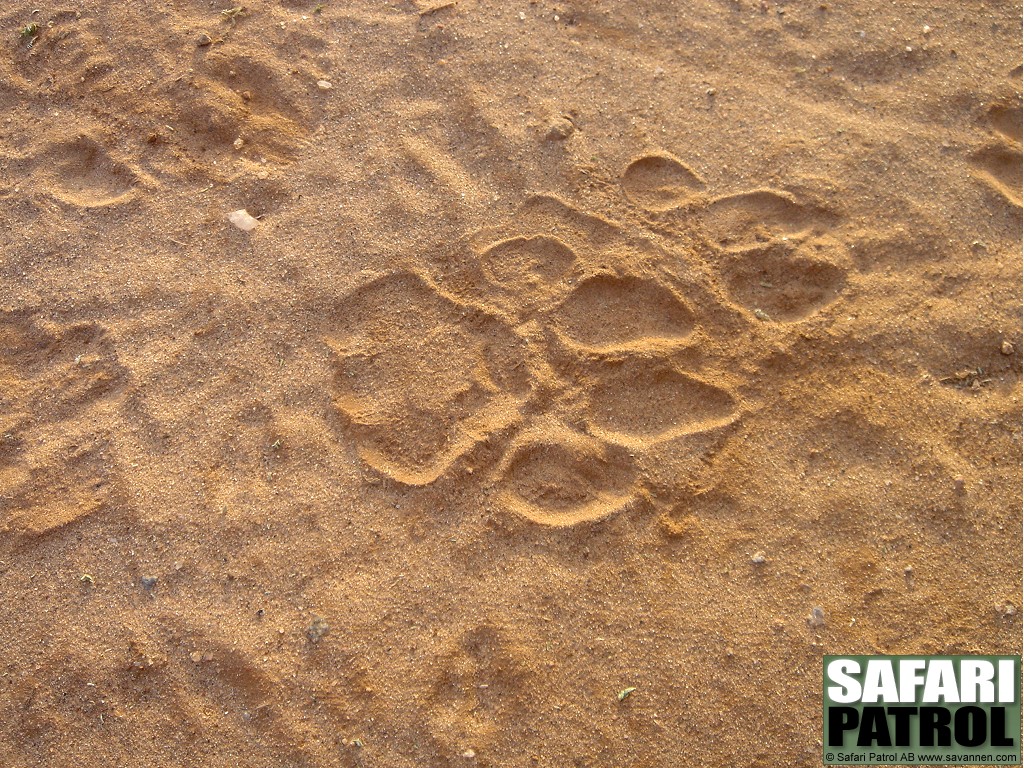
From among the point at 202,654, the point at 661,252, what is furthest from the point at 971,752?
the point at 202,654

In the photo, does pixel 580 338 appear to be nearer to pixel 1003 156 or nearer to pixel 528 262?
pixel 528 262

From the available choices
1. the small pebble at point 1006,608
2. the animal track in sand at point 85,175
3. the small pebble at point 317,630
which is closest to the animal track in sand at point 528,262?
the small pebble at point 317,630

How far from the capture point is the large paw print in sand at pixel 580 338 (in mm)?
2012

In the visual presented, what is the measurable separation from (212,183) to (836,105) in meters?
1.89

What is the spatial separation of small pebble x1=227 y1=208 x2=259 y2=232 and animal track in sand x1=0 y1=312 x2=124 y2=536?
48 centimetres

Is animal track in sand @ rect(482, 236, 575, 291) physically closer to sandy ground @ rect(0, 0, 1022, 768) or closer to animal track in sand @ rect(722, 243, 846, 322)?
sandy ground @ rect(0, 0, 1022, 768)

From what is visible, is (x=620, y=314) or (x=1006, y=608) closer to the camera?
(x=1006, y=608)

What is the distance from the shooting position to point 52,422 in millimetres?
2123

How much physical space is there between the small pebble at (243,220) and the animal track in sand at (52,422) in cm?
48

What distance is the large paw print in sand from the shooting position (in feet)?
6.60

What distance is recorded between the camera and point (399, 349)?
7.03 ft

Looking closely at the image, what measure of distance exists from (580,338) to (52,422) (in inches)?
55.7

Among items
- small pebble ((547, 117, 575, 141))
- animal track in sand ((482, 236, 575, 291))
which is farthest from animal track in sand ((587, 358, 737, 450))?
small pebble ((547, 117, 575, 141))

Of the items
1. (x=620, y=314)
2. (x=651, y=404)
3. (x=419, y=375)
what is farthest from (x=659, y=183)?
(x=419, y=375)
